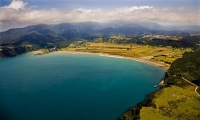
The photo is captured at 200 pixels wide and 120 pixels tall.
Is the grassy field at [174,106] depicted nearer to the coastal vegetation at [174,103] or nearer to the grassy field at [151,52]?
the coastal vegetation at [174,103]

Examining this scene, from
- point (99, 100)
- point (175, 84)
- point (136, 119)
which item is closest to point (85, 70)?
point (99, 100)

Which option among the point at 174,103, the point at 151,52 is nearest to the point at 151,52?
the point at 151,52

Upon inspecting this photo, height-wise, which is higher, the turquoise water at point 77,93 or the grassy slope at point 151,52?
the grassy slope at point 151,52

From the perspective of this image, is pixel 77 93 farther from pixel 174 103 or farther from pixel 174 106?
pixel 174 106

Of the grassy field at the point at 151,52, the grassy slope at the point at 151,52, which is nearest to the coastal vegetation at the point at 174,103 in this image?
the grassy field at the point at 151,52

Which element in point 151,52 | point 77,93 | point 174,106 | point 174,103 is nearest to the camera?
point 174,106

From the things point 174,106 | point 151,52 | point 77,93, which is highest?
point 151,52

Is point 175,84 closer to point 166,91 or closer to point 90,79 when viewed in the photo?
point 166,91
